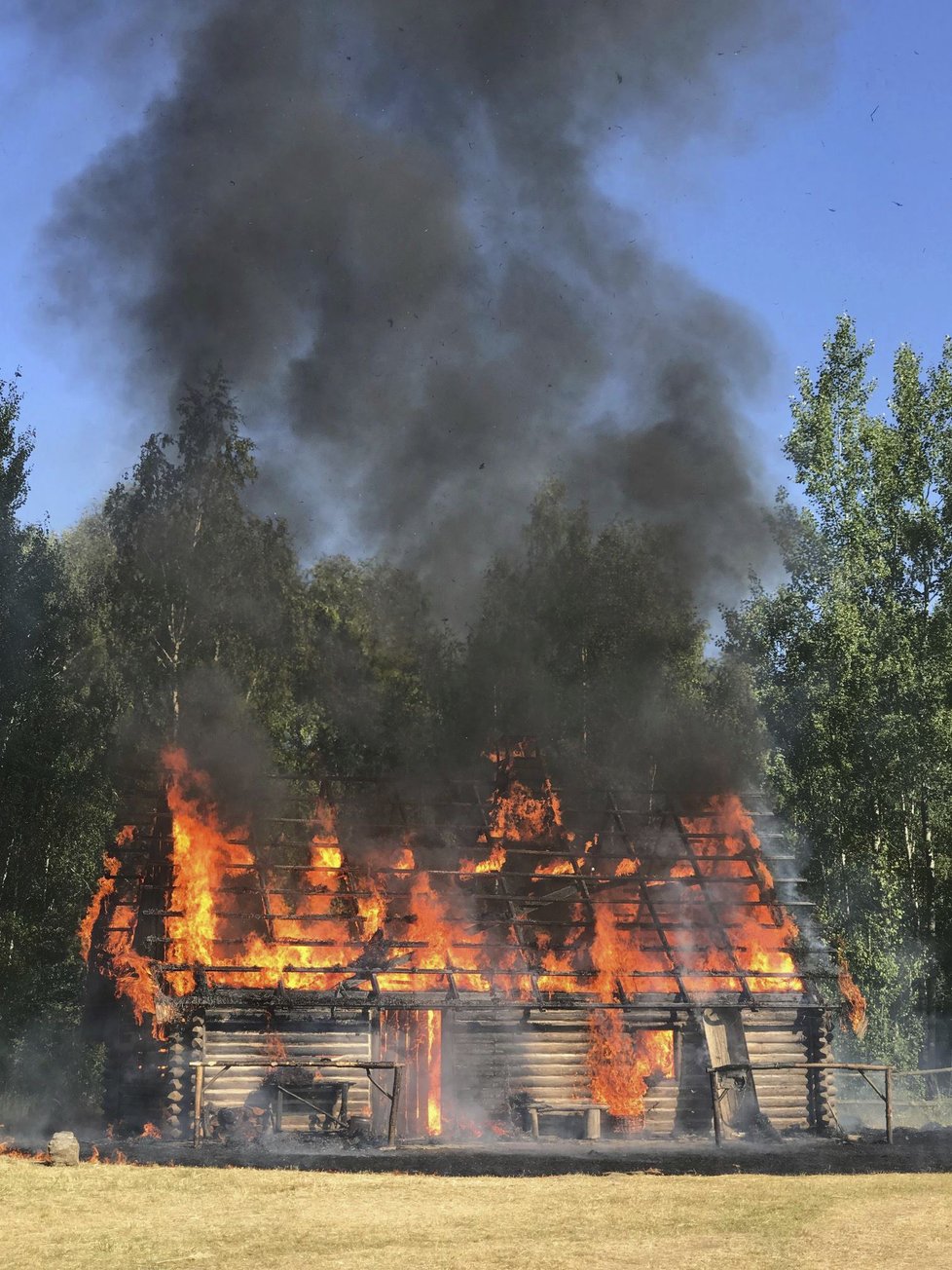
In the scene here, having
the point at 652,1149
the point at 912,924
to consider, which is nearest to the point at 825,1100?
the point at 652,1149

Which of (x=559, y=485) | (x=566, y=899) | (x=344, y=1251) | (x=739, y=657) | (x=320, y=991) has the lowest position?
(x=344, y=1251)

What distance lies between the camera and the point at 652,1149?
2469 centimetres

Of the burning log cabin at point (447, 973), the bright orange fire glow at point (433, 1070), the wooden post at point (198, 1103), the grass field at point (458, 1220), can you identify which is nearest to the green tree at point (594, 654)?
the burning log cabin at point (447, 973)

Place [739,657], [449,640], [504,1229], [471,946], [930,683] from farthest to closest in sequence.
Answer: [449,640] < [739,657] < [930,683] < [471,946] < [504,1229]

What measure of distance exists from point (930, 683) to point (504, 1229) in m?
22.6

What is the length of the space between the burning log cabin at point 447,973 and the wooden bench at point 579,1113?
0.07 m

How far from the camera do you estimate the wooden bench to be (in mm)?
26188

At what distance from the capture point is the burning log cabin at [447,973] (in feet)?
83.7

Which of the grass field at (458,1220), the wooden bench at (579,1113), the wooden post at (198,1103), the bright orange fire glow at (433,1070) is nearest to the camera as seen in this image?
the grass field at (458,1220)

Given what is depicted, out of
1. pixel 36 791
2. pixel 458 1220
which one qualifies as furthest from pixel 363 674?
pixel 458 1220

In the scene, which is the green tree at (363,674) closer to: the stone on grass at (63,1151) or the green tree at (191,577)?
the green tree at (191,577)

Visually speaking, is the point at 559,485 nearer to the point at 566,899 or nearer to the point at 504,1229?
the point at 566,899

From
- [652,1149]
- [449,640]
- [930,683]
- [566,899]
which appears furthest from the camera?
[449,640]

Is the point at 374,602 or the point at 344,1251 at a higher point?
the point at 374,602
